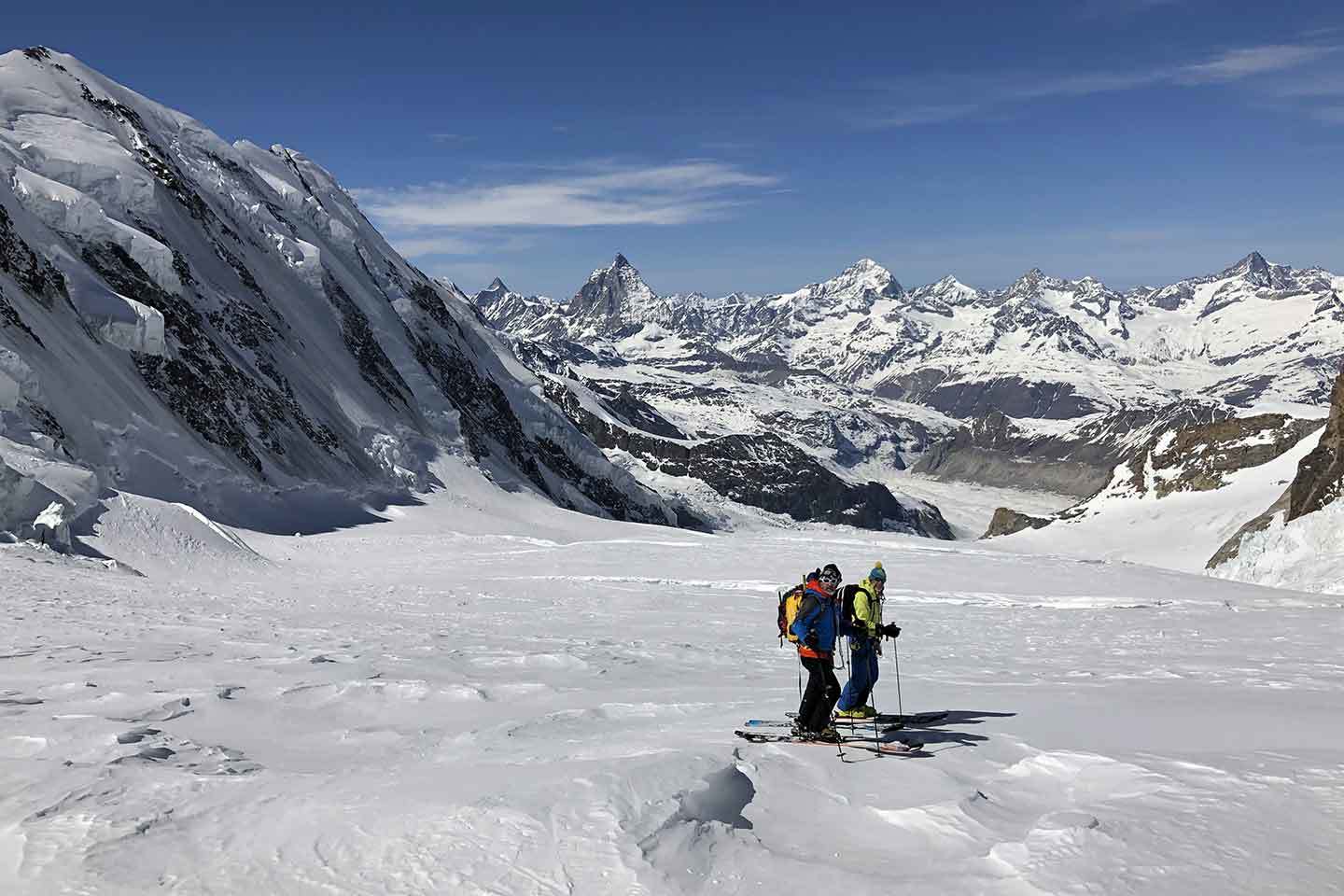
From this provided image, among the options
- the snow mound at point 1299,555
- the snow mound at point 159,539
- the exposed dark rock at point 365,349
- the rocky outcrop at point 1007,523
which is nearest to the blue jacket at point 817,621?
the snow mound at point 159,539

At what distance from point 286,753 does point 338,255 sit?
3317 inches

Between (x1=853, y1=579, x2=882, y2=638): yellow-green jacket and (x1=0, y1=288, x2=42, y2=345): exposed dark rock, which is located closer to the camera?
(x1=853, y1=579, x2=882, y2=638): yellow-green jacket

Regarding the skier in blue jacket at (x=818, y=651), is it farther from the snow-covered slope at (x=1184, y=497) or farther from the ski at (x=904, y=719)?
the snow-covered slope at (x=1184, y=497)

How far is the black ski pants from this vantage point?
9875 millimetres

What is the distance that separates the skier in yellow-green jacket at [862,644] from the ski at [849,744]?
118 cm

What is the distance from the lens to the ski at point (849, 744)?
911 centimetres

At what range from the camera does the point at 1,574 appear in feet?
64.6

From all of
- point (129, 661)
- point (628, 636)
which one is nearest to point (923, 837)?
point (129, 661)

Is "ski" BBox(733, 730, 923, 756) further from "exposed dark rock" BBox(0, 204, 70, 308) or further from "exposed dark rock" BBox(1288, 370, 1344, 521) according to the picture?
"exposed dark rock" BBox(1288, 370, 1344, 521)

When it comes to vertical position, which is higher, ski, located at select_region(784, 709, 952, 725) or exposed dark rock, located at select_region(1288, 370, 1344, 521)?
exposed dark rock, located at select_region(1288, 370, 1344, 521)

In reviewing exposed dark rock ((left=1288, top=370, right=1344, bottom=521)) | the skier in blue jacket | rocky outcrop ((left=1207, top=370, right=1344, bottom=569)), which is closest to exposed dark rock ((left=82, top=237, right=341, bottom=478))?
the skier in blue jacket

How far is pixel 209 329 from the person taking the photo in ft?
185

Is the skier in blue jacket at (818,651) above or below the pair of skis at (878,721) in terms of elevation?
above

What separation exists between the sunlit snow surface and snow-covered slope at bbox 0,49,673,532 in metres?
15.8
